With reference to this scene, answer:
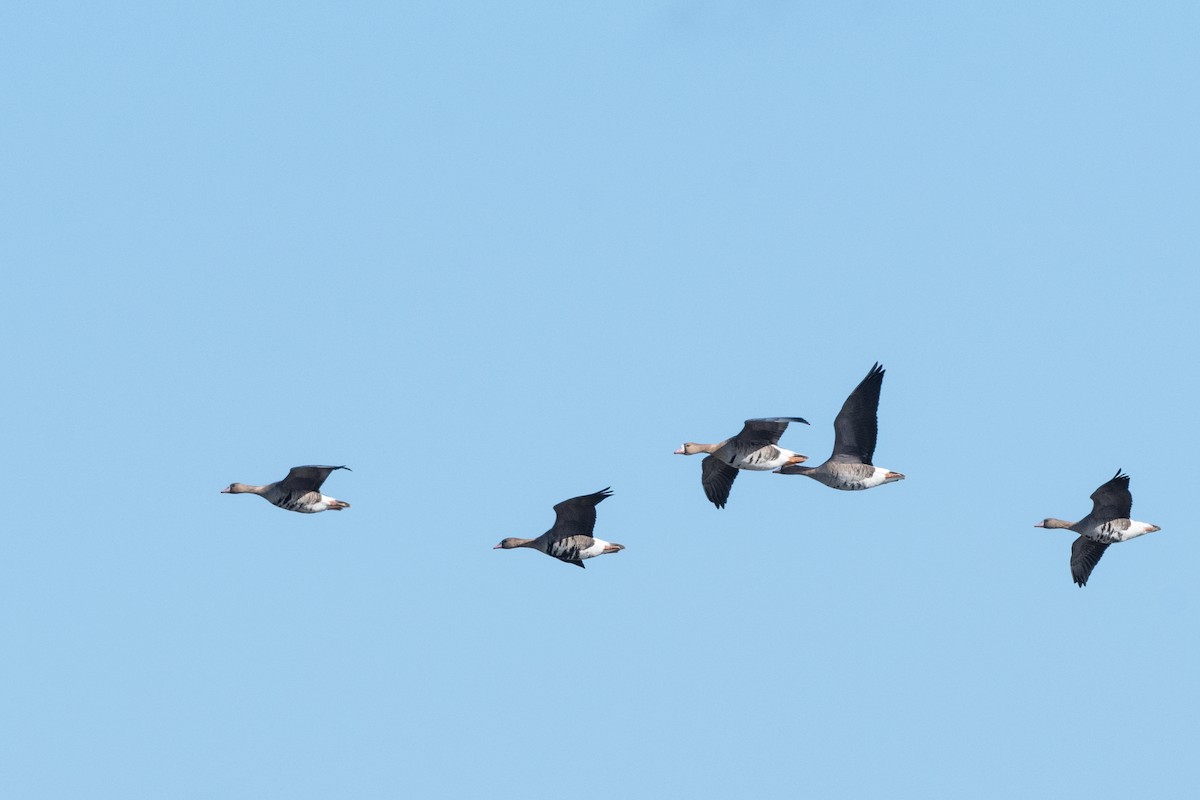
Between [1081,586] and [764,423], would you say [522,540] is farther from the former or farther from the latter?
[1081,586]

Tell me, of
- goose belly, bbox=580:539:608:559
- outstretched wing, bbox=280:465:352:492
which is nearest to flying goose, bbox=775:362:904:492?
goose belly, bbox=580:539:608:559

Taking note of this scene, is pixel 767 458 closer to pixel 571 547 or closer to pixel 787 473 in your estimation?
pixel 787 473

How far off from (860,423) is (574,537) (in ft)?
19.5

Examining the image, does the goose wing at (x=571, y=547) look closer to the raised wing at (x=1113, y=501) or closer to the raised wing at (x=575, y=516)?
the raised wing at (x=575, y=516)

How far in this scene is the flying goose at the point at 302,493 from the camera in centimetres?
4878

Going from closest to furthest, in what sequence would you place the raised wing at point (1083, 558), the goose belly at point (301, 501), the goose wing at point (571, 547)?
the goose wing at point (571, 547)
the goose belly at point (301, 501)
the raised wing at point (1083, 558)

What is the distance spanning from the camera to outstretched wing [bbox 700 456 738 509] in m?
52.6

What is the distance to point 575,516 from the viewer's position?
48.0 meters

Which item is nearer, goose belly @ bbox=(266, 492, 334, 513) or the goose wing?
the goose wing

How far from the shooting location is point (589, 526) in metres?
48.2


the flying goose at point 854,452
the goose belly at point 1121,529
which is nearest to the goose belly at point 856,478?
the flying goose at point 854,452

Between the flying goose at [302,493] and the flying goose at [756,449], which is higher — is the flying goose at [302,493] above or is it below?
below

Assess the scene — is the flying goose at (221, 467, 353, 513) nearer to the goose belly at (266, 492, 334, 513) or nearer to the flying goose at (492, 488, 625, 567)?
the goose belly at (266, 492, 334, 513)

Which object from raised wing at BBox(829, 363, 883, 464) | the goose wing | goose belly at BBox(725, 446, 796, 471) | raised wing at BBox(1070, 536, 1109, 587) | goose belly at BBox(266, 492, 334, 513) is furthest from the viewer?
raised wing at BBox(1070, 536, 1109, 587)
